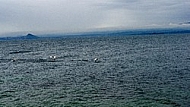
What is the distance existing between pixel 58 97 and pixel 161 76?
16.9 meters

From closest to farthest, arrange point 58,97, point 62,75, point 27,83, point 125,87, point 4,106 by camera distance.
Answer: point 4,106
point 58,97
point 125,87
point 27,83
point 62,75

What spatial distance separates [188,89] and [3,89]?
2254 cm

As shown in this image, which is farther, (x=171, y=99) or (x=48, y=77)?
(x=48, y=77)

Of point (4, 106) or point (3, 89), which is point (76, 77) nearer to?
point (3, 89)

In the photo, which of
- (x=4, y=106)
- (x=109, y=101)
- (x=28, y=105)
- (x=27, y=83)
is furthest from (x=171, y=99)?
(x=27, y=83)

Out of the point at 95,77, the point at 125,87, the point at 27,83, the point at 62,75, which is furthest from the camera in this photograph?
the point at 62,75

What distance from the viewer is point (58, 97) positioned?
3117cm

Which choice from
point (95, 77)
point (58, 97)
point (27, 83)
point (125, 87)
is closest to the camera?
point (58, 97)

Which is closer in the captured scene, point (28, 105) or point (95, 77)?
point (28, 105)

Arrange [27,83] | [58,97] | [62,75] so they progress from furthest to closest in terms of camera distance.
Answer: [62,75], [27,83], [58,97]

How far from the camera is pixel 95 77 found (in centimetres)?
4284

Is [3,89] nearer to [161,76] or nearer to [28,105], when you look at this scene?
[28,105]

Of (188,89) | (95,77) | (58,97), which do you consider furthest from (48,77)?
(188,89)

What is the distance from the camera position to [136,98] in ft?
96.7
